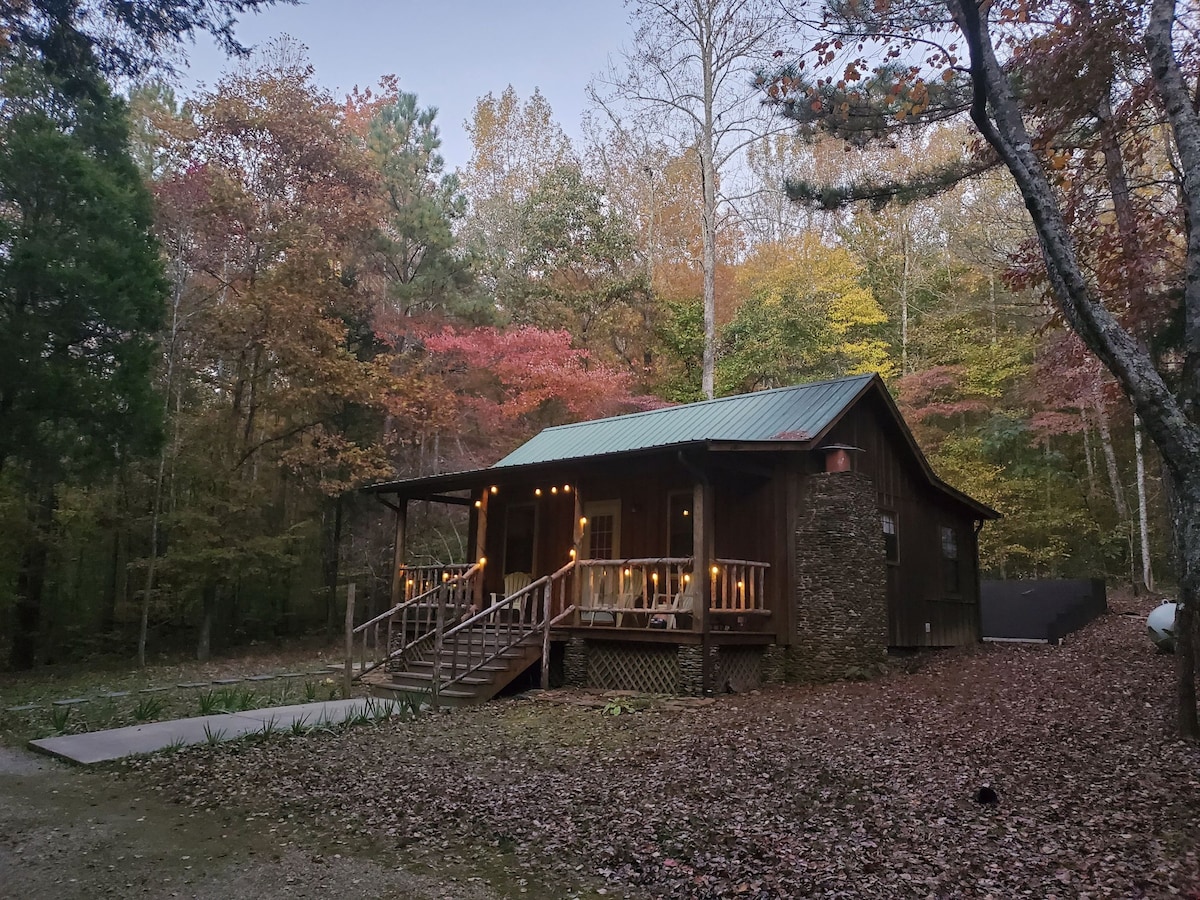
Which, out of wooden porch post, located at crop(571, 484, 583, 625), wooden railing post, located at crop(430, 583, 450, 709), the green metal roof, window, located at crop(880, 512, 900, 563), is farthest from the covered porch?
window, located at crop(880, 512, 900, 563)

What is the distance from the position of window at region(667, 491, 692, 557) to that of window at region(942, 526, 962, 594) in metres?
5.55

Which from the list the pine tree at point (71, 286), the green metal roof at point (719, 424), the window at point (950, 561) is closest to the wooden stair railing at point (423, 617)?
the green metal roof at point (719, 424)

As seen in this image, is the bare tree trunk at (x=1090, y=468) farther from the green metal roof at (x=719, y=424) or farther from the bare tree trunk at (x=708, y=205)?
the green metal roof at (x=719, y=424)

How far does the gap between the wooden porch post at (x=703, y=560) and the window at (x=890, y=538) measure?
411 centimetres

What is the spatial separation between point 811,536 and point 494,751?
19.3ft

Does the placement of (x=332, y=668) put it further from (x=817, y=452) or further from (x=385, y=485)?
(x=817, y=452)

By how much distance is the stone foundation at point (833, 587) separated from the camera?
1123cm

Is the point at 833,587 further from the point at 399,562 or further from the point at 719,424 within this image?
the point at 399,562

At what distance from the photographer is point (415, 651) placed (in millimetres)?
11977

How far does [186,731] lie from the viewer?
330 inches

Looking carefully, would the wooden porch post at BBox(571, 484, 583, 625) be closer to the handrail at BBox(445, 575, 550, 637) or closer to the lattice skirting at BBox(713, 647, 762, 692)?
the handrail at BBox(445, 575, 550, 637)

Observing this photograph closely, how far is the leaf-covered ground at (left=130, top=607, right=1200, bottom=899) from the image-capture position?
4379mm

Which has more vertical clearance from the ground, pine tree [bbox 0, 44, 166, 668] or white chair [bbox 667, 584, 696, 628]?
pine tree [bbox 0, 44, 166, 668]

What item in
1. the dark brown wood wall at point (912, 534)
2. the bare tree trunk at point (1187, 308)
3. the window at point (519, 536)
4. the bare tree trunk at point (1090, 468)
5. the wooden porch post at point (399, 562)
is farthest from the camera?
the bare tree trunk at point (1090, 468)
